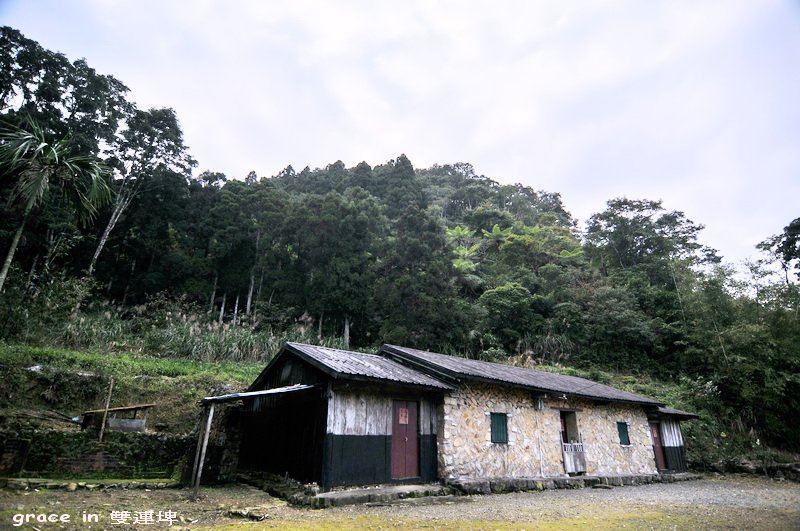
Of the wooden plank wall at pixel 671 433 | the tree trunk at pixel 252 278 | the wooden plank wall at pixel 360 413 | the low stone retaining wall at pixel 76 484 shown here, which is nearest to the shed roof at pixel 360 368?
the wooden plank wall at pixel 360 413

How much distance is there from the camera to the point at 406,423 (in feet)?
34.0

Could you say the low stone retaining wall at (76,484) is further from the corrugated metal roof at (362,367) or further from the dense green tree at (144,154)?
the dense green tree at (144,154)

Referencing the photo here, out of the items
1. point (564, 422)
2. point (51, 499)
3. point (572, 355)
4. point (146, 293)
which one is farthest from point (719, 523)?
point (146, 293)

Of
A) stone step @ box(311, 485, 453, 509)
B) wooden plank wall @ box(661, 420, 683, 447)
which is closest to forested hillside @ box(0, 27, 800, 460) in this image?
wooden plank wall @ box(661, 420, 683, 447)

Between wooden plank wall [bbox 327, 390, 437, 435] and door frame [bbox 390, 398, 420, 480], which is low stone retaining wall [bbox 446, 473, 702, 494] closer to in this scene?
door frame [bbox 390, 398, 420, 480]

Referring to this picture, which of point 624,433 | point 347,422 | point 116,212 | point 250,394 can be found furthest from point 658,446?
point 116,212

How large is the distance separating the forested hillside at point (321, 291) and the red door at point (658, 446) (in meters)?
3.96

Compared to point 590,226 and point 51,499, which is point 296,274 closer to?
point 51,499

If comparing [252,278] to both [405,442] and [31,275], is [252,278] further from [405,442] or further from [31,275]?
[405,442]

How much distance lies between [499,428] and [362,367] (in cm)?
467

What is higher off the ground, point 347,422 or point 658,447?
point 347,422

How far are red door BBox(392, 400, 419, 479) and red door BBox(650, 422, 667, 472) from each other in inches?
489

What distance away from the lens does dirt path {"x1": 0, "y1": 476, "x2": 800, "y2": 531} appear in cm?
615

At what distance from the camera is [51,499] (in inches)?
272
